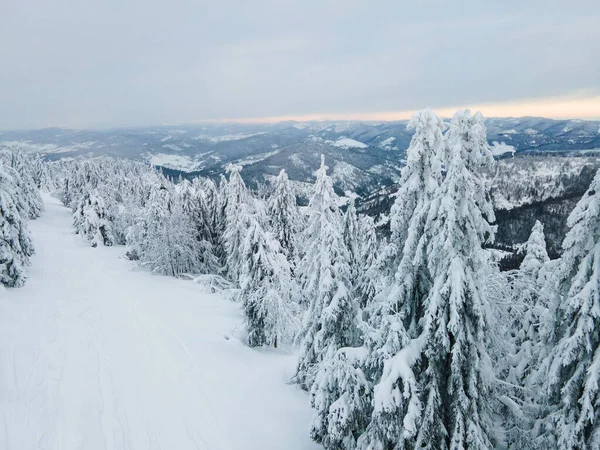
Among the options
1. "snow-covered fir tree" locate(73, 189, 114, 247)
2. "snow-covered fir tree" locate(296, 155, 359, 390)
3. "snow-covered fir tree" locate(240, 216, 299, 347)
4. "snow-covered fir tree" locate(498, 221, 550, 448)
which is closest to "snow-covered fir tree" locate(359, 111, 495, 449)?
"snow-covered fir tree" locate(498, 221, 550, 448)

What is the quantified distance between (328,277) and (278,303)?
8209 mm

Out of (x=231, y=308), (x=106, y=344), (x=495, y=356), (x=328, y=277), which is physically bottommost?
(x=231, y=308)

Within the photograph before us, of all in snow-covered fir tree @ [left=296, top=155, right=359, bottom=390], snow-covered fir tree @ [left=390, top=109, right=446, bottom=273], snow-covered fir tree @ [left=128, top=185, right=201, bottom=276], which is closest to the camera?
snow-covered fir tree @ [left=390, top=109, right=446, bottom=273]

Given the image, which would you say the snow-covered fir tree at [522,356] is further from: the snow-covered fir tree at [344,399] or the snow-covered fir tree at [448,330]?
the snow-covered fir tree at [344,399]

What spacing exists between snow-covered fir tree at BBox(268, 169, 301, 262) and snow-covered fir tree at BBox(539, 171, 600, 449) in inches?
965

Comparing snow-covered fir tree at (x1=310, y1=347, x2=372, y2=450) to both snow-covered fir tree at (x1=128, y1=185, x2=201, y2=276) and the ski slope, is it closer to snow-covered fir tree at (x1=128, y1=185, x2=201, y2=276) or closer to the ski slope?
the ski slope

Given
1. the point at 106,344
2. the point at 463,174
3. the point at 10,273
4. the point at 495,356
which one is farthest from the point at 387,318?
the point at 10,273

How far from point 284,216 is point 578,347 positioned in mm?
26070

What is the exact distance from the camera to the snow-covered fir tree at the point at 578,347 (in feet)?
27.1

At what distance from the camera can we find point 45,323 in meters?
19.7

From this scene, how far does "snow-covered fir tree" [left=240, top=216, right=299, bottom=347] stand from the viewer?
20188 millimetres

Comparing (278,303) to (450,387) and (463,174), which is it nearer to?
(450,387)

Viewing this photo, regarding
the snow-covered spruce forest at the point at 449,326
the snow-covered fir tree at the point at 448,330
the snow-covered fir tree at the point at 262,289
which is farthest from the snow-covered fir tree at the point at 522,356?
the snow-covered fir tree at the point at 262,289

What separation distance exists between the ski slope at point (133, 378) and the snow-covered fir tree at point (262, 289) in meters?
1.68
